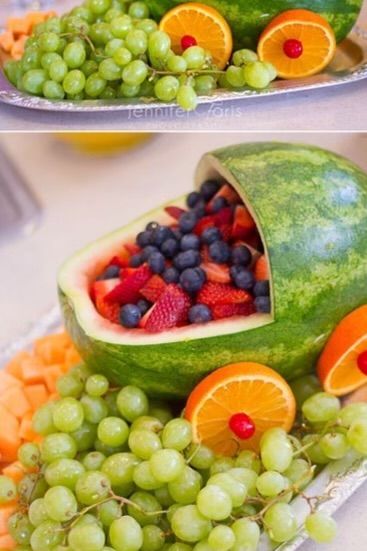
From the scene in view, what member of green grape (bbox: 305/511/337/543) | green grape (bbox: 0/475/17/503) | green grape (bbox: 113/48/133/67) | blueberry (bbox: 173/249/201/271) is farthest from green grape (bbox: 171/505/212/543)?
green grape (bbox: 113/48/133/67)

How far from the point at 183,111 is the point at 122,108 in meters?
0.08

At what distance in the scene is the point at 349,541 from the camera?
0.86 m

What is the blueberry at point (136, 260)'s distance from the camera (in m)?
1.06

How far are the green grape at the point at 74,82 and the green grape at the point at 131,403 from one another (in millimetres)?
374

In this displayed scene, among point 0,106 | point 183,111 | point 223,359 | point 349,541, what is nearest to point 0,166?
point 0,106

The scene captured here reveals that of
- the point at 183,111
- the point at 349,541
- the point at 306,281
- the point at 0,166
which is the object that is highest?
the point at 183,111

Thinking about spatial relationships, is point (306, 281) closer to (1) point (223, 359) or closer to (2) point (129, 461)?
(1) point (223, 359)

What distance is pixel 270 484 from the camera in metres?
0.83

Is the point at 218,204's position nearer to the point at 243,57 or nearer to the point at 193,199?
the point at 193,199

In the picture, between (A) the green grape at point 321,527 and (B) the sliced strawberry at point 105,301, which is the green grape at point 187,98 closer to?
(B) the sliced strawberry at point 105,301

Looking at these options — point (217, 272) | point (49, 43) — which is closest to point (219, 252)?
point (217, 272)

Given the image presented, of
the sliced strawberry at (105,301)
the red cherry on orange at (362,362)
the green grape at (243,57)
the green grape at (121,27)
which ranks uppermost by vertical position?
the green grape at (121,27)

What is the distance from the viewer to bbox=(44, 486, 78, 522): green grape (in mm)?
829

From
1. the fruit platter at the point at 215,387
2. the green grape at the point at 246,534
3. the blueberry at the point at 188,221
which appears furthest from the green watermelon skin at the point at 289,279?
the green grape at the point at 246,534
